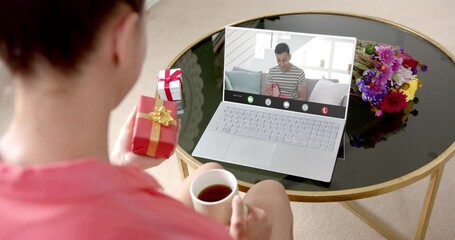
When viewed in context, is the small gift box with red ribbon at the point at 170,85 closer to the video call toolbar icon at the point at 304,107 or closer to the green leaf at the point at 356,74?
the video call toolbar icon at the point at 304,107

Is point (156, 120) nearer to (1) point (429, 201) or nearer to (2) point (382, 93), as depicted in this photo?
(2) point (382, 93)

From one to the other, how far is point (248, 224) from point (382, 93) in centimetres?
65

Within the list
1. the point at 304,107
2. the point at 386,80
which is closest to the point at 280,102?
the point at 304,107

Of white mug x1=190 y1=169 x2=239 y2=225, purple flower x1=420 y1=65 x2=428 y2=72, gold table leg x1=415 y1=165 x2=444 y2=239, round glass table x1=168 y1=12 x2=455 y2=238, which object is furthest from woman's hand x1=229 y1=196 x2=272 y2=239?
purple flower x1=420 y1=65 x2=428 y2=72

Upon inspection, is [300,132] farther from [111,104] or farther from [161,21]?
[161,21]

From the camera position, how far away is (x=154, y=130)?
43.6 inches

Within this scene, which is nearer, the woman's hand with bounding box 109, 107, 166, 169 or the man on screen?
the woman's hand with bounding box 109, 107, 166, 169

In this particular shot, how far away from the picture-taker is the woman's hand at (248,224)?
2.98ft

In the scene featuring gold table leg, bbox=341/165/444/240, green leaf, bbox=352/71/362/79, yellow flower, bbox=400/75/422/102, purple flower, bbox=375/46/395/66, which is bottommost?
gold table leg, bbox=341/165/444/240

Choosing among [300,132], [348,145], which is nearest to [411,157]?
[348,145]

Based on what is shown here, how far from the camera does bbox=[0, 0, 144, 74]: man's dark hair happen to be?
497 millimetres

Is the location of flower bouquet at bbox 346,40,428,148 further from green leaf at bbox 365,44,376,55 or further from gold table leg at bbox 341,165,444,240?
gold table leg at bbox 341,165,444,240

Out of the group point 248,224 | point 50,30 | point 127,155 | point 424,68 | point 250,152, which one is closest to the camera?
point 50,30

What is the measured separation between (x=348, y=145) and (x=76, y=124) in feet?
2.96
